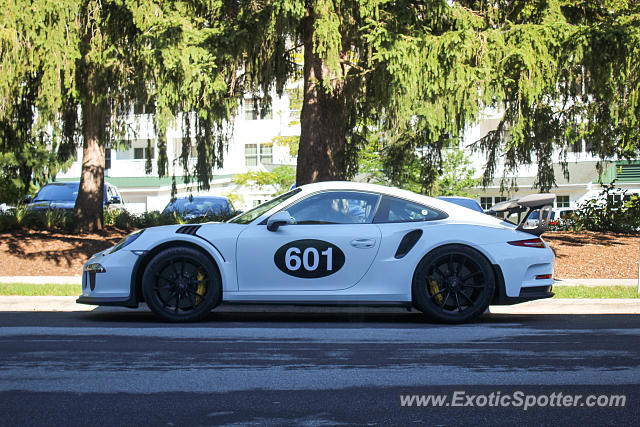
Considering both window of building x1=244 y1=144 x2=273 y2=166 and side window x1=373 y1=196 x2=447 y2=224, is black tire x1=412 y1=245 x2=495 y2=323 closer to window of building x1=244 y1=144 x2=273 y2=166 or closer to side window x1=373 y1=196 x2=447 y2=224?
side window x1=373 y1=196 x2=447 y2=224

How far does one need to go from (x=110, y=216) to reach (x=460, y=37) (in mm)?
11869

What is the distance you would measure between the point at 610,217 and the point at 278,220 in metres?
14.3

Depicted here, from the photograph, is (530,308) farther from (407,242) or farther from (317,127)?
(317,127)

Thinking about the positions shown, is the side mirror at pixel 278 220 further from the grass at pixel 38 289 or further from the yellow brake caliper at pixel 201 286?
the grass at pixel 38 289

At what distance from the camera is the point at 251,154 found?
47156 mm

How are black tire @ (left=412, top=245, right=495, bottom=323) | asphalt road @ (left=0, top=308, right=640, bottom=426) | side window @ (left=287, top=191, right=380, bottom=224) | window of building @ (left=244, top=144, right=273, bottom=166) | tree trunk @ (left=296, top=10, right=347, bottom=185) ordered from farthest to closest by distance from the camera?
window of building @ (left=244, top=144, right=273, bottom=166) → tree trunk @ (left=296, top=10, right=347, bottom=185) → side window @ (left=287, top=191, right=380, bottom=224) → black tire @ (left=412, top=245, right=495, bottom=323) → asphalt road @ (left=0, top=308, right=640, bottom=426)

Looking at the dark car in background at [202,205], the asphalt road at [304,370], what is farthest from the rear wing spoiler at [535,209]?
the dark car in background at [202,205]

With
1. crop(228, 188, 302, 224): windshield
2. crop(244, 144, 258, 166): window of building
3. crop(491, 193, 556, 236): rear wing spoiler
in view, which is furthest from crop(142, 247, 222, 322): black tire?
crop(244, 144, 258, 166): window of building

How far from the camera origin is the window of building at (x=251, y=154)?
155 ft

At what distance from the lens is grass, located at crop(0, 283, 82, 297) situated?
10.1m

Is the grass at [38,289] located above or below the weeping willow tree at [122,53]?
below

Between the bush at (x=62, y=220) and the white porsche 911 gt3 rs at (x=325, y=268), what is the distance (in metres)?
10.1

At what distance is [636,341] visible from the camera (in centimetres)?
662

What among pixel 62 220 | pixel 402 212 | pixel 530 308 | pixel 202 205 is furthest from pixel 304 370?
pixel 202 205
